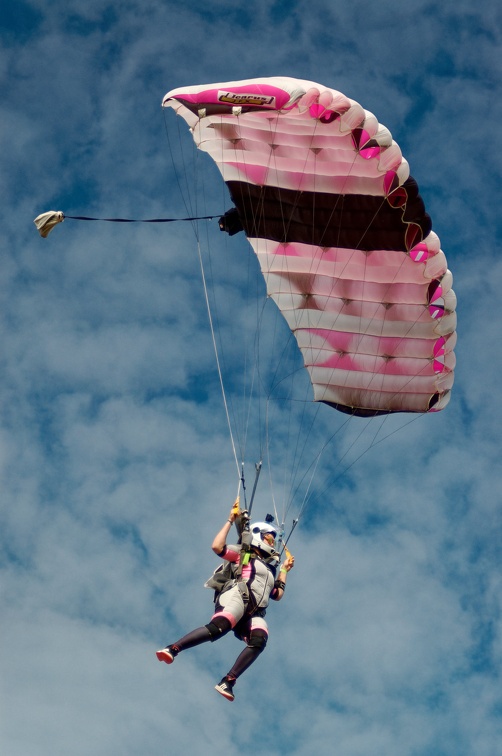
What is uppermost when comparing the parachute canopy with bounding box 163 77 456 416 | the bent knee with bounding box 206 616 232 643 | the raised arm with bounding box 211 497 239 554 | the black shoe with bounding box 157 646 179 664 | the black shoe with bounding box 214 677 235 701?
the parachute canopy with bounding box 163 77 456 416

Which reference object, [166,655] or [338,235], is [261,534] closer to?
[166,655]

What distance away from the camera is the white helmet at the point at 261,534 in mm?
19562

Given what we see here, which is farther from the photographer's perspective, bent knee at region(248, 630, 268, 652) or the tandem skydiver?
bent knee at region(248, 630, 268, 652)

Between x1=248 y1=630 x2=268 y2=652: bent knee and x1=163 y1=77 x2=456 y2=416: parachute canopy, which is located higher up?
x1=163 y1=77 x2=456 y2=416: parachute canopy

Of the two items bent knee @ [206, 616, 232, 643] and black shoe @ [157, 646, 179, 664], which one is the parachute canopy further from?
black shoe @ [157, 646, 179, 664]

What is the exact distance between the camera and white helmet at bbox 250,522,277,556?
64.2 ft

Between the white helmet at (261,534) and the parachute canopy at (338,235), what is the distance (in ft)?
11.6

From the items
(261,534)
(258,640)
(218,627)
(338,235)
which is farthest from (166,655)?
(338,235)

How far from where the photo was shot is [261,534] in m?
19.7

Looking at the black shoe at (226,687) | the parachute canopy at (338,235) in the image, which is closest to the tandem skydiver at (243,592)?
the black shoe at (226,687)

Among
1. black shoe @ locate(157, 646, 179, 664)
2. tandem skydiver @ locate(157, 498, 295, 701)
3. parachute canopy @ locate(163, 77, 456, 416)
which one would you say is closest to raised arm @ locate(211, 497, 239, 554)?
tandem skydiver @ locate(157, 498, 295, 701)

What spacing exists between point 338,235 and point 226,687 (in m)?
7.28

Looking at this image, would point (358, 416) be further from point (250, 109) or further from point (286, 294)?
point (250, 109)

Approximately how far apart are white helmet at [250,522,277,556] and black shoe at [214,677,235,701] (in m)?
2.21
